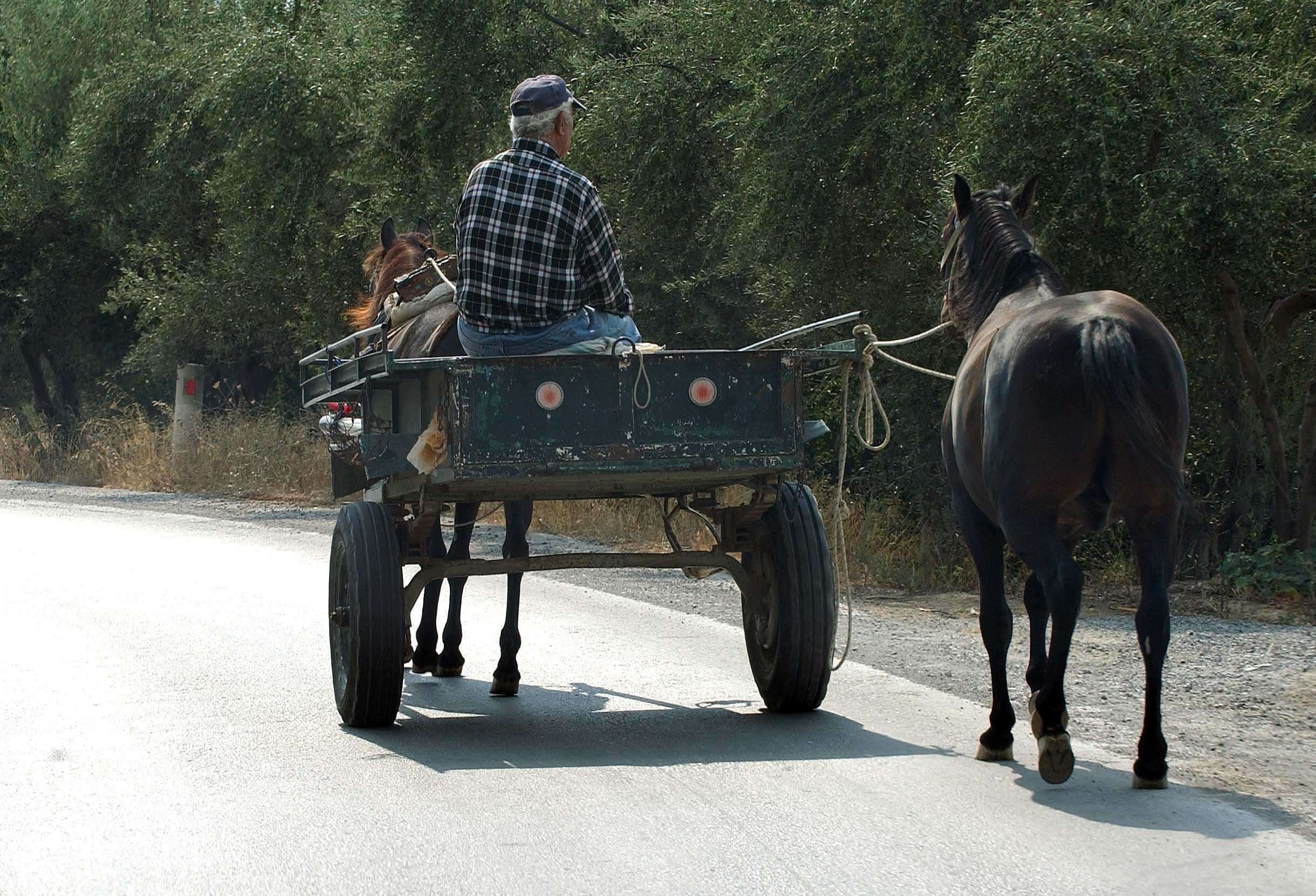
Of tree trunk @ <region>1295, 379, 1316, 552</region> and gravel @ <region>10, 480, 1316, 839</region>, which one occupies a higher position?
tree trunk @ <region>1295, 379, 1316, 552</region>

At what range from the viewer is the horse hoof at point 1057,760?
17.8 feet

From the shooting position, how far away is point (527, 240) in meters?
6.51

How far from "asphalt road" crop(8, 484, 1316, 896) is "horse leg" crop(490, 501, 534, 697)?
0.59ft

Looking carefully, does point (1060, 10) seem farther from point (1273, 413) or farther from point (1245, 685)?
point (1245, 685)

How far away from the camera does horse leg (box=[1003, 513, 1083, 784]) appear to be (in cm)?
545

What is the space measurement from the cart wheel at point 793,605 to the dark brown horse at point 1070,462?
0.69 metres

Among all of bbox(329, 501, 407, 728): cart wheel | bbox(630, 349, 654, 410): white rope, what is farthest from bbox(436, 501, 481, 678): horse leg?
bbox(630, 349, 654, 410): white rope

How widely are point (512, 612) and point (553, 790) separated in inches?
83.4

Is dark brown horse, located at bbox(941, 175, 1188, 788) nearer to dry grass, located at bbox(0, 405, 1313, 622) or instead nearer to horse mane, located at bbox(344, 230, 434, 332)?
dry grass, located at bbox(0, 405, 1313, 622)

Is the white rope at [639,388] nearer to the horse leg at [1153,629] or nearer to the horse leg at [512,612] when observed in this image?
the horse leg at [512,612]

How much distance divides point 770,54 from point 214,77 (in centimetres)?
908

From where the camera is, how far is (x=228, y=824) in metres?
5.14

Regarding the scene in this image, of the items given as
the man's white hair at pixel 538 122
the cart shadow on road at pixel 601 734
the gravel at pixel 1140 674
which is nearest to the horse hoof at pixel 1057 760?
the gravel at pixel 1140 674

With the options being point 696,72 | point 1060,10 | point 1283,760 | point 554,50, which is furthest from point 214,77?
point 1283,760
